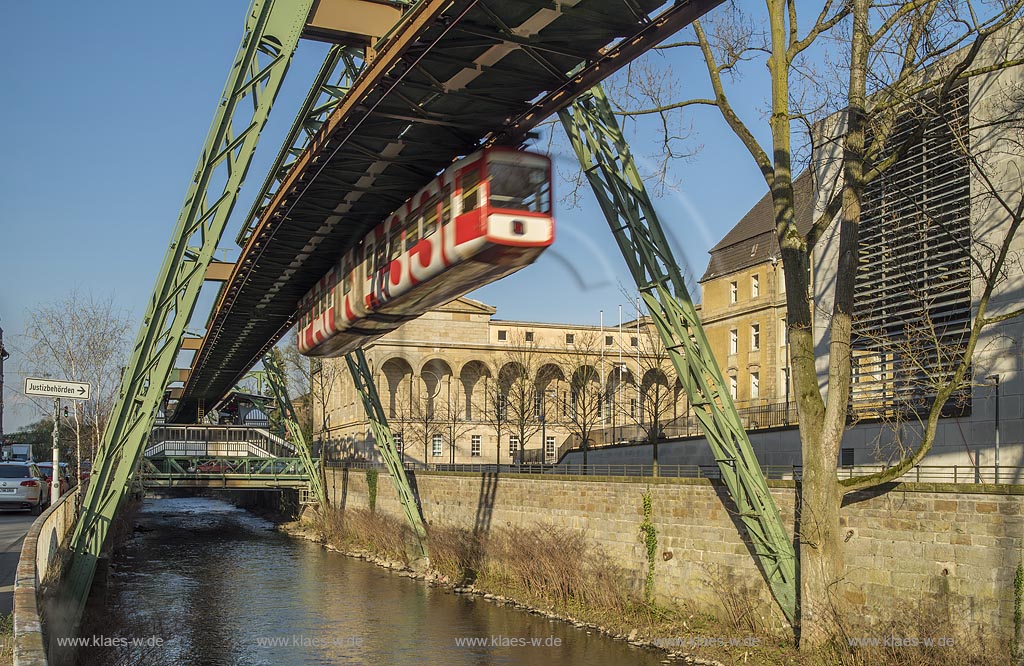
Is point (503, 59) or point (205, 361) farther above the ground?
point (503, 59)

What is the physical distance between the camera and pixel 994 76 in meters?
21.1

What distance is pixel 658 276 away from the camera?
20.0 metres

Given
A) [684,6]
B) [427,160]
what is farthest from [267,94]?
[684,6]

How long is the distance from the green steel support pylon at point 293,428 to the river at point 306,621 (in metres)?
10.9

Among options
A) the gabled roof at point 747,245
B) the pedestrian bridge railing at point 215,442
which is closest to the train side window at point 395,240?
the gabled roof at point 747,245

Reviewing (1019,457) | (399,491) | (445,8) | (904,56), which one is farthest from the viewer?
(399,491)

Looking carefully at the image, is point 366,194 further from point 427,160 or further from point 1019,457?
point 1019,457

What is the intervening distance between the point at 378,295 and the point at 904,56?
11.2 metres

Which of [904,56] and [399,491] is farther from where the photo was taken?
[399,491]

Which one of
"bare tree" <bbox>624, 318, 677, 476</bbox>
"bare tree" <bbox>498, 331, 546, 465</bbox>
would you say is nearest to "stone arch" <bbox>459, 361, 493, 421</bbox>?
"bare tree" <bbox>498, 331, 546, 465</bbox>

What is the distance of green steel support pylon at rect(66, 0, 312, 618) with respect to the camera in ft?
53.2

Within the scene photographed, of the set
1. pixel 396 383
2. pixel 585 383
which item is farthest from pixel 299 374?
pixel 585 383

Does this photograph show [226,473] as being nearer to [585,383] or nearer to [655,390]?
[585,383]

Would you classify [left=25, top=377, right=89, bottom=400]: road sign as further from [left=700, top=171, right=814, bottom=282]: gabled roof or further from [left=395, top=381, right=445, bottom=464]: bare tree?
[left=395, top=381, right=445, bottom=464]: bare tree
